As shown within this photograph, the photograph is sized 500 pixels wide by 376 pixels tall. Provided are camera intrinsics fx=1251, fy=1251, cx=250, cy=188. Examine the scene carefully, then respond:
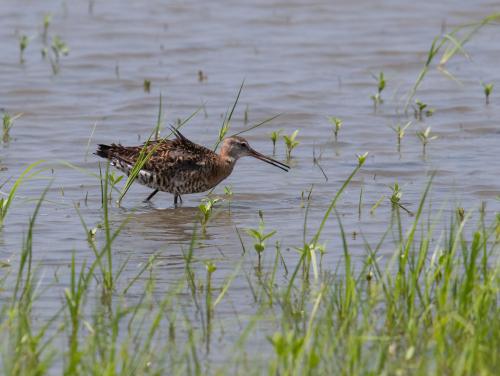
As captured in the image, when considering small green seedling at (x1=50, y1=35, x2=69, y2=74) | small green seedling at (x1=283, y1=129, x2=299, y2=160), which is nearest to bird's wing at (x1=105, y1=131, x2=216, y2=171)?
small green seedling at (x1=283, y1=129, x2=299, y2=160)

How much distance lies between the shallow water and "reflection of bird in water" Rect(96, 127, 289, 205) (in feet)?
0.63

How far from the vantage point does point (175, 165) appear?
9836 millimetres

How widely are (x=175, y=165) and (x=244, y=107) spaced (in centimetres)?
372

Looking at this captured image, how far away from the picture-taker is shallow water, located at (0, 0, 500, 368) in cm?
875

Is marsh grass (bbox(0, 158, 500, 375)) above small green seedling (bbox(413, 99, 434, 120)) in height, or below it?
below

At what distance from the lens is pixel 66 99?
13.7 meters

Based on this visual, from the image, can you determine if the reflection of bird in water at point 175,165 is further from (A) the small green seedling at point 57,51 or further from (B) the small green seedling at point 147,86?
(A) the small green seedling at point 57,51

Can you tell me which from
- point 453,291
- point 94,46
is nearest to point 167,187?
point 453,291

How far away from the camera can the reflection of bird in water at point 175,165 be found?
9.79m

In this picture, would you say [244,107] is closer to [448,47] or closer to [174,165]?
[174,165]

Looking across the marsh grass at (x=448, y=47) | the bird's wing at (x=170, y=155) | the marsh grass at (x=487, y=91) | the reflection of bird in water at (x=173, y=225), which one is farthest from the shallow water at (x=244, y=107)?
the marsh grass at (x=448, y=47)

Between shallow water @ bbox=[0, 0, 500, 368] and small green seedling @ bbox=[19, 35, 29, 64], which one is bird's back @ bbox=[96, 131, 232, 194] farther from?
small green seedling @ bbox=[19, 35, 29, 64]

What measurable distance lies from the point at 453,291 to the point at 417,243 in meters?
2.19

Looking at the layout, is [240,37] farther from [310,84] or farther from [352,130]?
[352,130]
